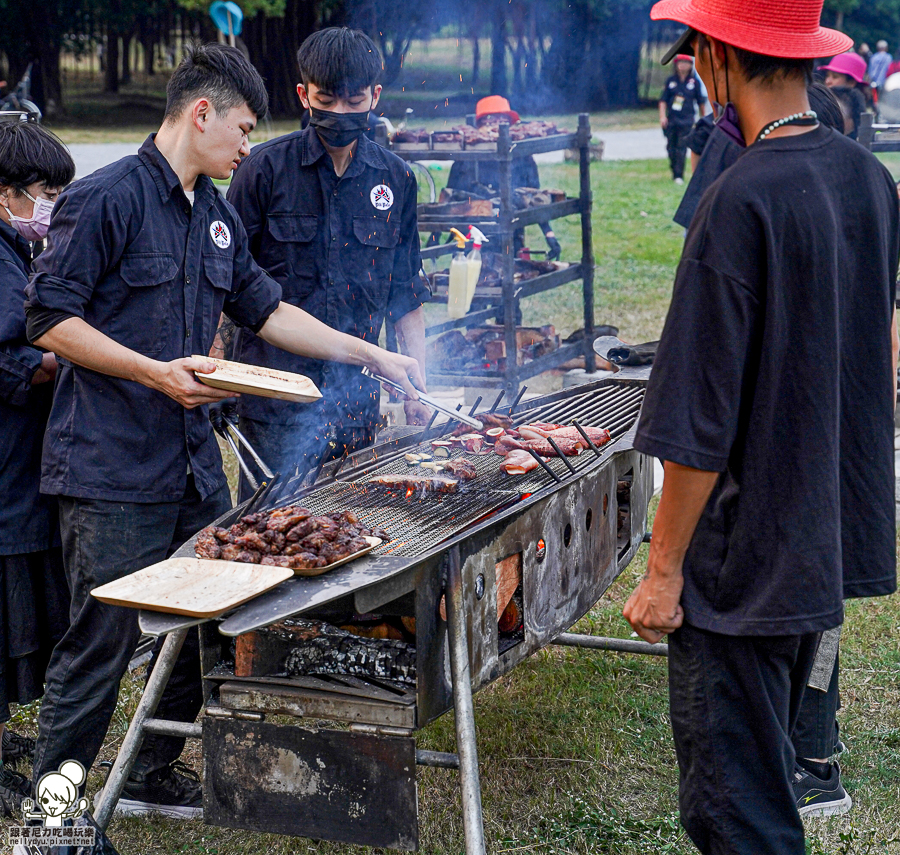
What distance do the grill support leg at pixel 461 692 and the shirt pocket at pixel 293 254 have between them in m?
2.04

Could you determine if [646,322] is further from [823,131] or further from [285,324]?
[823,131]

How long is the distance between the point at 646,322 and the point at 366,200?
6862 mm

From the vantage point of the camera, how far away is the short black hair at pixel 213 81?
3207 mm

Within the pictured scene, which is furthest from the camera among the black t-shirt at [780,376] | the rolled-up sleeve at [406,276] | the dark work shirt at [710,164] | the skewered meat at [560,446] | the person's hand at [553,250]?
the person's hand at [553,250]

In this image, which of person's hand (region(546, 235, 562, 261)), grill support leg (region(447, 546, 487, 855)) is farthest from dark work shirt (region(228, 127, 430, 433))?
person's hand (region(546, 235, 562, 261))

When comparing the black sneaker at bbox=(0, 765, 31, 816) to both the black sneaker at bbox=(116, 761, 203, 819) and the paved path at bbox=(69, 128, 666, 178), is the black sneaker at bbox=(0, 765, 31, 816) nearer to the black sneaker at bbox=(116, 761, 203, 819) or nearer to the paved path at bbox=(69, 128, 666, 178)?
the black sneaker at bbox=(116, 761, 203, 819)

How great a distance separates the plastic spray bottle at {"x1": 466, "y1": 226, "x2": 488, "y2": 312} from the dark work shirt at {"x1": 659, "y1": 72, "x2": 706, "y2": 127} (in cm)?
1417

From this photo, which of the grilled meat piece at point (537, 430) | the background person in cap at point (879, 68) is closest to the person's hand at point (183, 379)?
the grilled meat piece at point (537, 430)

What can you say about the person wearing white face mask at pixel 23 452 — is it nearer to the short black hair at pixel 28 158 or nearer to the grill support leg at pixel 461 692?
the short black hair at pixel 28 158

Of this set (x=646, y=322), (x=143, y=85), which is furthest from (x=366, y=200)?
(x=143, y=85)

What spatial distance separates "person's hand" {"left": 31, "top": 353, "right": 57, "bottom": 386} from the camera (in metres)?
3.40

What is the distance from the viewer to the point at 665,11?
7.79 feet

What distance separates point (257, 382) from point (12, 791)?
195cm

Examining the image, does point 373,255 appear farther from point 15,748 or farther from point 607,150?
point 607,150
